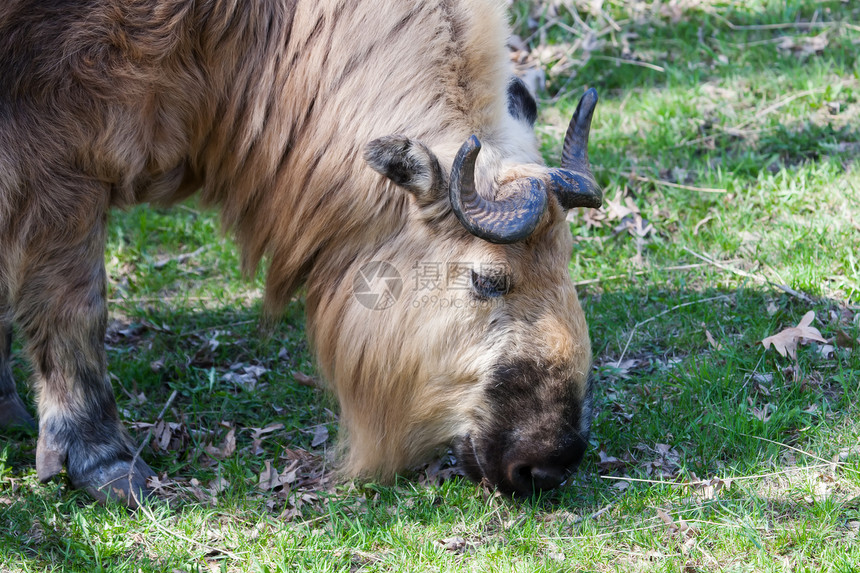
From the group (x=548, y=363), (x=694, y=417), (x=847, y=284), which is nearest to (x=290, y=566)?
(x=548, y=363)

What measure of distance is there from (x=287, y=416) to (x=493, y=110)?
195cm

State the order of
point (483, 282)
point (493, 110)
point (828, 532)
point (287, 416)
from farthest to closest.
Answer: point (287, 416)
point (493, 110)
point (483, 282)
point (828, 532)

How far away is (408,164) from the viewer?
11.7 feet

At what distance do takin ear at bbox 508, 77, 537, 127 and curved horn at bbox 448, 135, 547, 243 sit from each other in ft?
2.82

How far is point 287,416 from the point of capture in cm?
475

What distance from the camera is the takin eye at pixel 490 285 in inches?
145

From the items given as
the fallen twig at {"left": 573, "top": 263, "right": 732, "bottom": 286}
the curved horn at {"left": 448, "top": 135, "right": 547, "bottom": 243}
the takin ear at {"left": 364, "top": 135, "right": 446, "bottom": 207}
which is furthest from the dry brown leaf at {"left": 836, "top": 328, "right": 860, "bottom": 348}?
the takin ear at {"left": 364, "top": 135, "right": 446, "bottom": 207}

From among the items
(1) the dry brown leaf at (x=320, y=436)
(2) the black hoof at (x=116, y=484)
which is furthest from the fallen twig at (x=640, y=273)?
(2) the black hoof at (x=116, y=484)

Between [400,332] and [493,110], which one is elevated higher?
[493,110]

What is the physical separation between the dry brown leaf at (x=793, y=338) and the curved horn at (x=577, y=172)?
1.42 metres

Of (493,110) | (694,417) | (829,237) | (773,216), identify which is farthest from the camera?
(773,216)

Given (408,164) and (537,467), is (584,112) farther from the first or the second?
(537,467)

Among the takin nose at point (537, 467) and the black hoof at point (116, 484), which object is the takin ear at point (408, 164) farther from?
the black hoof at point (116, 484)

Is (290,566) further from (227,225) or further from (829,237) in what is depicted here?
(829,237)
